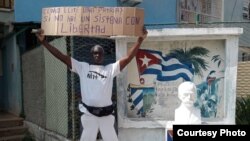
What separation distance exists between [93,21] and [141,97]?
1.45m

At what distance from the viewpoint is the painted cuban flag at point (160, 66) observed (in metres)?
5.84

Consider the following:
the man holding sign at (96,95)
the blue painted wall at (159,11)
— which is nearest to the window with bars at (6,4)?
the blue painted wall at (159,11)

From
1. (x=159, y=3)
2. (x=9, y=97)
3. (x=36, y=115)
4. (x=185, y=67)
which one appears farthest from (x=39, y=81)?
(x=159, y=3)

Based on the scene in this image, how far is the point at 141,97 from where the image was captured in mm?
5871

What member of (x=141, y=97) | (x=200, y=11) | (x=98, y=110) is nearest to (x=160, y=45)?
(x=141, y=97)

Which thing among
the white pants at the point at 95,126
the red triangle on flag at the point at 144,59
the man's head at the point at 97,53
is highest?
the man's head at the point at 97,53

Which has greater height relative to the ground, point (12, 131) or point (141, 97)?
point (141, 97)

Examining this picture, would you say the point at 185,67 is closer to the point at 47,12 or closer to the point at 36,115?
the point at 47,12

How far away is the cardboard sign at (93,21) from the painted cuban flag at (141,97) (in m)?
1.11

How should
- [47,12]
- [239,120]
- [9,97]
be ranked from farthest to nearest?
[9,97], [239,120], [47,12]

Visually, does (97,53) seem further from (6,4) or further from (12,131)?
(6,4)

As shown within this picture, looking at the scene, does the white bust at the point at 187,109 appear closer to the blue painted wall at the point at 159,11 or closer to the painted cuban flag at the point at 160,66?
the painted cuban flag at the point at 160,66

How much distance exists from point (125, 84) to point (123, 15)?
1.17 metres

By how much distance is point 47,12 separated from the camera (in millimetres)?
5129
